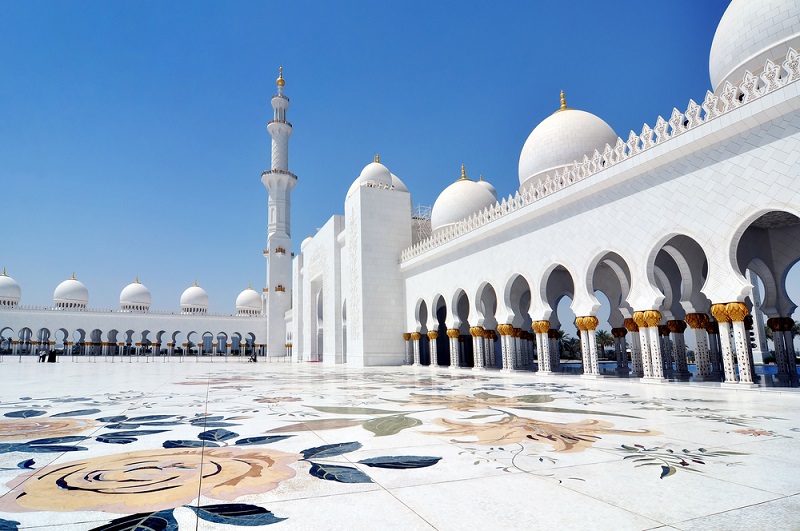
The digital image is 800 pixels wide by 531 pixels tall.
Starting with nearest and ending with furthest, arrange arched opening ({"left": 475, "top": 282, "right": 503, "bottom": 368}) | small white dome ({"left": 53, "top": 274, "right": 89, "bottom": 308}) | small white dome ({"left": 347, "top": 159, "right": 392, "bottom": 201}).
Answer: arched opening ({"left": 475, "top": 282, "right": 503, "bottom": 368}) → small white dome ({"left": 347, "top": 159, "right": 392, "bottom": 201}) → small white dome ({"left": 53, "top": 274, "right": 89, "bottom": 308})

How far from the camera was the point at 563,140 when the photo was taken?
12180 millimetres

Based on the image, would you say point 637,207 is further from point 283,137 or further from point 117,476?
point 283,137

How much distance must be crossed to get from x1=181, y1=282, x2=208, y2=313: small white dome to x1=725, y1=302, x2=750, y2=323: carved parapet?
114 feet

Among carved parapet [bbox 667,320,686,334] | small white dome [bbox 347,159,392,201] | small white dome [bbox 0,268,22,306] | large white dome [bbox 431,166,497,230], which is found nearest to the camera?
carved parapet [bbox 667,320,686,334]

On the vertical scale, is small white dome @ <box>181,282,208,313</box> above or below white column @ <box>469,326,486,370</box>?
above

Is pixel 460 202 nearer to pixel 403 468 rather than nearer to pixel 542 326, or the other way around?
pixel 542 326

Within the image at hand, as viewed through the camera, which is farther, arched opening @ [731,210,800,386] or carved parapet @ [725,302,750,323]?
arched opening @ [731,210,800,386]

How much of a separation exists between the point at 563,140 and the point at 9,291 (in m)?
35.3

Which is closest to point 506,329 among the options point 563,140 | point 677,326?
point 677,326

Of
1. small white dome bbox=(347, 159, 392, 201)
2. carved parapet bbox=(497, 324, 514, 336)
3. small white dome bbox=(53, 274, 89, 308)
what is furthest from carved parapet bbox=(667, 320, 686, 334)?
small white dome bbox=(53, 274, 89, 308)

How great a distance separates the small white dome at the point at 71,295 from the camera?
108 ft

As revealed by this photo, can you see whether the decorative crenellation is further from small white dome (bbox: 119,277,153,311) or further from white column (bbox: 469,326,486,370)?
small white dome (bbox: 119,277,153,311)

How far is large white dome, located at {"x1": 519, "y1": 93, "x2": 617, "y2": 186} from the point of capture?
12031 millimetres

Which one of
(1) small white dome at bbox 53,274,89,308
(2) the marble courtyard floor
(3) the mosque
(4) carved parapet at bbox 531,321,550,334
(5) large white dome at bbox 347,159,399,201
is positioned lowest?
(2) the marble courtyard floor
